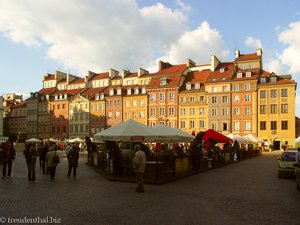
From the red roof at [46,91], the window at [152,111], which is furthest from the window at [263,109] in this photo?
the red roof at [46,91]

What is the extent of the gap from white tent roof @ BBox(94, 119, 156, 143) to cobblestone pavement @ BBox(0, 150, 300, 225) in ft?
8.42

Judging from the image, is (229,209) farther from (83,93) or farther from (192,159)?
(83,93)

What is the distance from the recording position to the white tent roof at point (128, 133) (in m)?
18.8

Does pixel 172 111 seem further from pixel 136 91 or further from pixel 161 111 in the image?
pixel 136 91

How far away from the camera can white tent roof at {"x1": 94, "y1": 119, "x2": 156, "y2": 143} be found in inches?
741

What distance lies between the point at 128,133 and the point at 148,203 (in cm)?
734

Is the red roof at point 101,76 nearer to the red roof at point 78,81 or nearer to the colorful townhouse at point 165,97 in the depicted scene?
the red roof at point 78,81

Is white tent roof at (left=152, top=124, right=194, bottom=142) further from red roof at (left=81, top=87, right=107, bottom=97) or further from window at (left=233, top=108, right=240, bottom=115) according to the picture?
red roof at (left=81, top=87, right=107, bottom=97)

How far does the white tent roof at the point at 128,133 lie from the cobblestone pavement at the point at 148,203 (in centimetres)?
257

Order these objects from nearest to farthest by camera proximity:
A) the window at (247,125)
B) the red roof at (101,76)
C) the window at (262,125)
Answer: the window at (262,125) → the window at (247,125) → the red roof at (101,76)

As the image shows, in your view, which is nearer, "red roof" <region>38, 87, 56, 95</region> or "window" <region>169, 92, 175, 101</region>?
"window" <region>169, 92, 175, 101</region>

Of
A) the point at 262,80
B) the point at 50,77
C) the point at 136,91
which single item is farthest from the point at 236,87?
the point at 50,77

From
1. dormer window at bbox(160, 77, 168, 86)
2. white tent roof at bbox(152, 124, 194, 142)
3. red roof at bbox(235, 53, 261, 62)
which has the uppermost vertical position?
red roof at bbox(235, 53, 261, 62)

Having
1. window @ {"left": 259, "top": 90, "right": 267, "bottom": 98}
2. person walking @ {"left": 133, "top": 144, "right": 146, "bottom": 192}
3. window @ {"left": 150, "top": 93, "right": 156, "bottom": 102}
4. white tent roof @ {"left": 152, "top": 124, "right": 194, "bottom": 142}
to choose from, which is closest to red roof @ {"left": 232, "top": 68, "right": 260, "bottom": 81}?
window @ {"left": 259, "top": 90, "right": 267, "bottom": 98}
